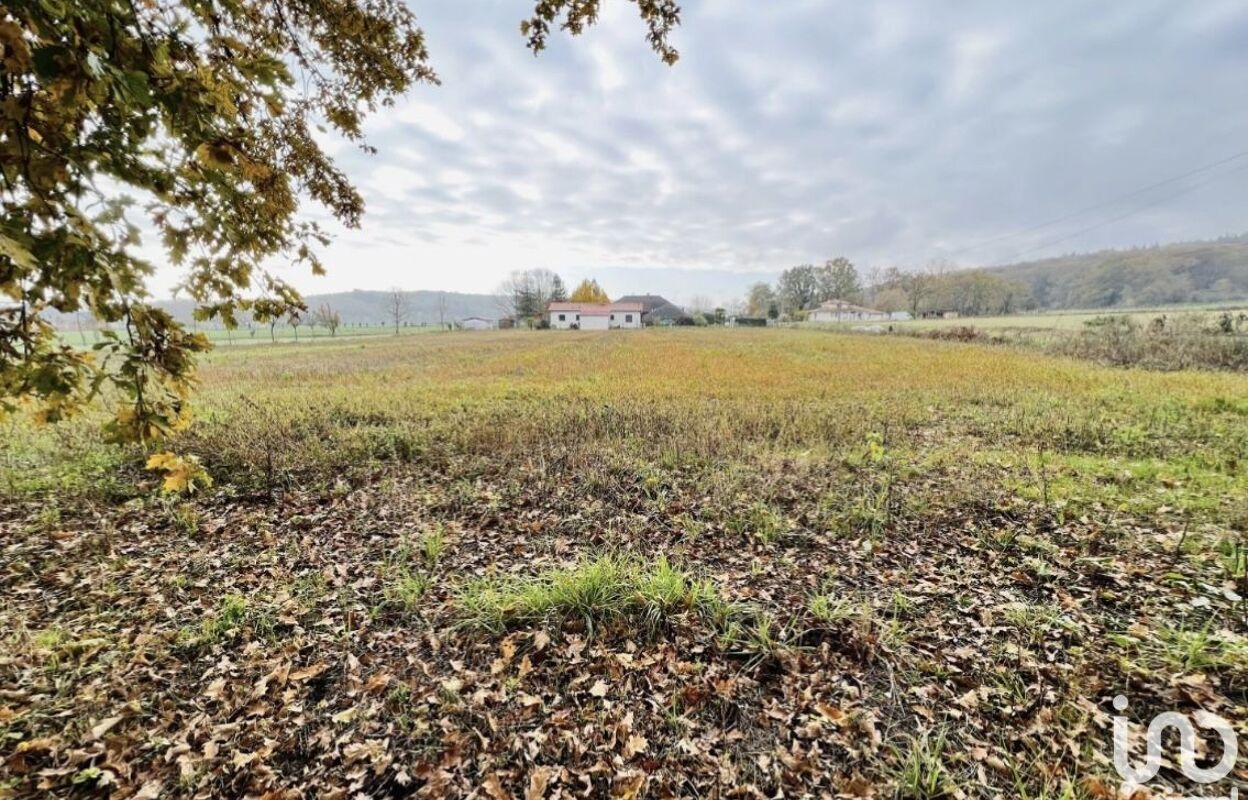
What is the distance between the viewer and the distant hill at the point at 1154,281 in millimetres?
108781

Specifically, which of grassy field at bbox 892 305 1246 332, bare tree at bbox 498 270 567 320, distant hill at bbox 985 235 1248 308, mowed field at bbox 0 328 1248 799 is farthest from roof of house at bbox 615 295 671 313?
distant hill at bbox 985 235 1248 308

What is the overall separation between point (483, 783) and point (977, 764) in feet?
8.23

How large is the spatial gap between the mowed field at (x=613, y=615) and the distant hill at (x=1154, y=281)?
13287 cm

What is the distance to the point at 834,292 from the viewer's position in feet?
323

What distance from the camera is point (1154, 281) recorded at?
122 metres

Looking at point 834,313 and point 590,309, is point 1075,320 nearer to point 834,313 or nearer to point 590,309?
point 834,313

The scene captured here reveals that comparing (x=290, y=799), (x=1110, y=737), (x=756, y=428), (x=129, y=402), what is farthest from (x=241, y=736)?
(x=756, y=428)

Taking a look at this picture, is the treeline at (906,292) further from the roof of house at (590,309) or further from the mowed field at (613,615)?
the mowed field at (613,615)

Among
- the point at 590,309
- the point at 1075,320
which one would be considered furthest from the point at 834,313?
the point at 1075,320

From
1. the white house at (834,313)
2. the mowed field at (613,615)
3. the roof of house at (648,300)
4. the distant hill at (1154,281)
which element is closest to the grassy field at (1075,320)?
the mowed field at (613,615)

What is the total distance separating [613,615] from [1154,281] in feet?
592

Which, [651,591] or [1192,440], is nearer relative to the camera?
[651,591]

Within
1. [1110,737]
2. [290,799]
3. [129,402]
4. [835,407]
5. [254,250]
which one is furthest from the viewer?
[835,407]

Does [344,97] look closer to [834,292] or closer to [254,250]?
[254,250]
